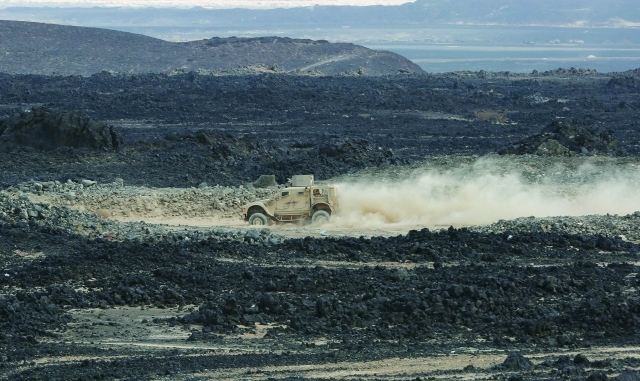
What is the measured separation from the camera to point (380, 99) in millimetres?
72312

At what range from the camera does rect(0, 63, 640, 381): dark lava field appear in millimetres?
17516

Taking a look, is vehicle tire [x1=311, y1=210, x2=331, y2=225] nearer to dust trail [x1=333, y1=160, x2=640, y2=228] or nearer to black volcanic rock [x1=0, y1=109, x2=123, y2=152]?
dust trail [x1=333, y1=160, x2=640, y2=228]

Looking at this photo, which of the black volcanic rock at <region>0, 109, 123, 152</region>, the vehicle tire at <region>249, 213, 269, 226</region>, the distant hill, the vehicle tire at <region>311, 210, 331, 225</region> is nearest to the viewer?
the vehicle tire at <region>249, 213, 269, 226</region>

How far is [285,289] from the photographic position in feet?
73.0

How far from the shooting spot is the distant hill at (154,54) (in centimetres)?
11712

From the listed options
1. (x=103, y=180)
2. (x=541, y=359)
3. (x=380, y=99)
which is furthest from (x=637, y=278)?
(x=380, y=99)

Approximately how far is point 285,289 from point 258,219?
8567 millimetres

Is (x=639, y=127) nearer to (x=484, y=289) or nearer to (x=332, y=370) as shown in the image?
(x=484, y=289)

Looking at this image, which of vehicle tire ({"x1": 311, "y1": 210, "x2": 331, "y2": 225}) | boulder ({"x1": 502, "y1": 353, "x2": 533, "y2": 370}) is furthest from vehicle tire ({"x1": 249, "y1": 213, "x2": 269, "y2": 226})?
boulder ({"x1": 502, "y1": 353, "x2": 533, "y2": 370})

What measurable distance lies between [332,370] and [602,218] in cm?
1445

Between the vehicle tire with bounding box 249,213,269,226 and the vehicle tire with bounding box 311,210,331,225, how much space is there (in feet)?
4.08

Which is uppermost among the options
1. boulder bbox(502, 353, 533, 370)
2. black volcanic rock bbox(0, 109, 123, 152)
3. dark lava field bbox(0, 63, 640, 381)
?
black volcanic rock bbox(0, 109, 123, 152)

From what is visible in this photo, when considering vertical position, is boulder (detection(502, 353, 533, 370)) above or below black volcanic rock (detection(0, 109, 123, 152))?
below

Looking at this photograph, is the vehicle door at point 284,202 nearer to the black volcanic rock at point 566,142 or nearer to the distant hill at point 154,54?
the black volcanic rock at point 566,142
